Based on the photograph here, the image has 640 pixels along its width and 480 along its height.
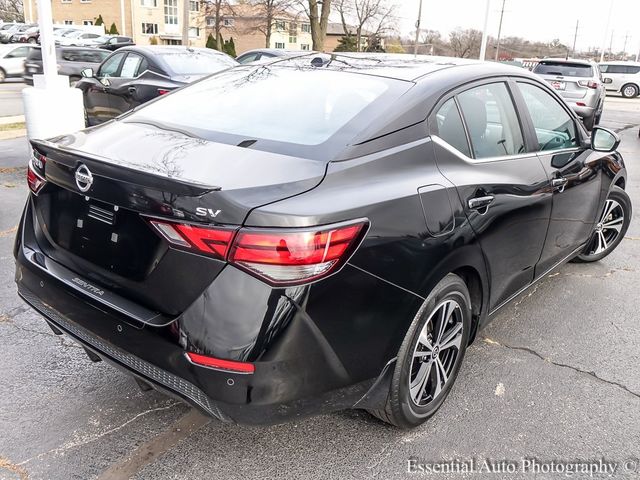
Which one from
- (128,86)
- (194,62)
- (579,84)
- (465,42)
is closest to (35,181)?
(128,86)

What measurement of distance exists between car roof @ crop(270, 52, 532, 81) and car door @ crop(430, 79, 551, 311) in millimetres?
128

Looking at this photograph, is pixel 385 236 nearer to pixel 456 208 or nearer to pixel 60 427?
pixel 456 208

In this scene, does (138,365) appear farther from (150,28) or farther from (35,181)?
(150,28)

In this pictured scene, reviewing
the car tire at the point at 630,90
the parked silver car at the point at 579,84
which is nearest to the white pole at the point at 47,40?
the parked silver car at the point at 579,84

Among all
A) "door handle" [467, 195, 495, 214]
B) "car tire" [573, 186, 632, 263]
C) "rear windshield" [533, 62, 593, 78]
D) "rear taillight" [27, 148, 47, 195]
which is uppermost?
"rear windshield" [533, 62, 593, 78]

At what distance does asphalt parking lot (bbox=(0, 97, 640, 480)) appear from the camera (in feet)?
8.09

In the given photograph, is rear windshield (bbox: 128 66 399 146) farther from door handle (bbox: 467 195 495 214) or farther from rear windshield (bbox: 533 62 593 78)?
rear windshield (bbox: 533 62 593 78)

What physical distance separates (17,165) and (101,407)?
6.28 m

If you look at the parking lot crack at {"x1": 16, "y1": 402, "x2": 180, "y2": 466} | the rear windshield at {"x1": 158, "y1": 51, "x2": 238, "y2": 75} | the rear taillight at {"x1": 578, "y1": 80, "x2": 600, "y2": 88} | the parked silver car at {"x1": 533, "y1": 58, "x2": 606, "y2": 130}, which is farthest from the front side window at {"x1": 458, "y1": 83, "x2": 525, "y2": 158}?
the rear taillight at {"x1": 578, "y1": 80, "x2": 600, "y2": 88}

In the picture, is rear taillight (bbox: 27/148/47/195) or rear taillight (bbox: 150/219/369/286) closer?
rear taillight (bbox: 150/219/369/286)

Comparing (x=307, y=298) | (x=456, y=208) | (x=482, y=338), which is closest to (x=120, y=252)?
(x=307, y=298)

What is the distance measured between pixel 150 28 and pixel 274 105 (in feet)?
205

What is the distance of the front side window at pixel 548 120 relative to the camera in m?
3.59

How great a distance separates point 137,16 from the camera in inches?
2248
